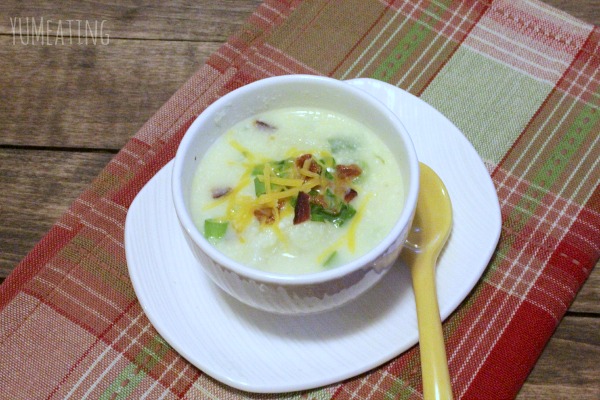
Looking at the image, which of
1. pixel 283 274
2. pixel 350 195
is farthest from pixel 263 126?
pixel 283 274

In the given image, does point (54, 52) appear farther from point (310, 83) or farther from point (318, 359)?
point (318, 359)

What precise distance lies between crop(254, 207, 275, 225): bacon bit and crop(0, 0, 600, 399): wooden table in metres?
0.52

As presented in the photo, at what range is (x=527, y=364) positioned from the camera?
43.7 inches

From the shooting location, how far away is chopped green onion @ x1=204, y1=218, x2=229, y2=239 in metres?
1.03

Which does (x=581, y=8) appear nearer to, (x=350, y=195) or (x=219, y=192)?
(x=350, y=195)

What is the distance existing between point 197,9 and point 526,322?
42.8 inches

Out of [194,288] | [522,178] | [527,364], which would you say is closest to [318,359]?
[194,288]

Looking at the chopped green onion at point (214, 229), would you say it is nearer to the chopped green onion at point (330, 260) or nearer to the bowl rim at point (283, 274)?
the bowl rim at point (283, 274)

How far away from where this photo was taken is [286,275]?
92 cm

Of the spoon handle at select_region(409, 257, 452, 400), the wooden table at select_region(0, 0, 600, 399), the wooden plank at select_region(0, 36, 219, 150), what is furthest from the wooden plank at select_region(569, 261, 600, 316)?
the wooden plank at select_region(0, 36, 219, 150)

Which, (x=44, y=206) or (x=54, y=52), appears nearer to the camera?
(x=44, y=206)

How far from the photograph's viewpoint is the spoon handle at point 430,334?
966 mm

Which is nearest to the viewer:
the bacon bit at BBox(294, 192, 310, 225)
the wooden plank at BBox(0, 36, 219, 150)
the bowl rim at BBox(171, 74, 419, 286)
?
the bowl rim at BBox(171, 74, 419, 286)

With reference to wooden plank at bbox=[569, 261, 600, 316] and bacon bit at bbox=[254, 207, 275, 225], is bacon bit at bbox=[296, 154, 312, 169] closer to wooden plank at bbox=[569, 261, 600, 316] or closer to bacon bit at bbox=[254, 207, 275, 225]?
bacon bit at bbox=[254, 207, 275, 225]
